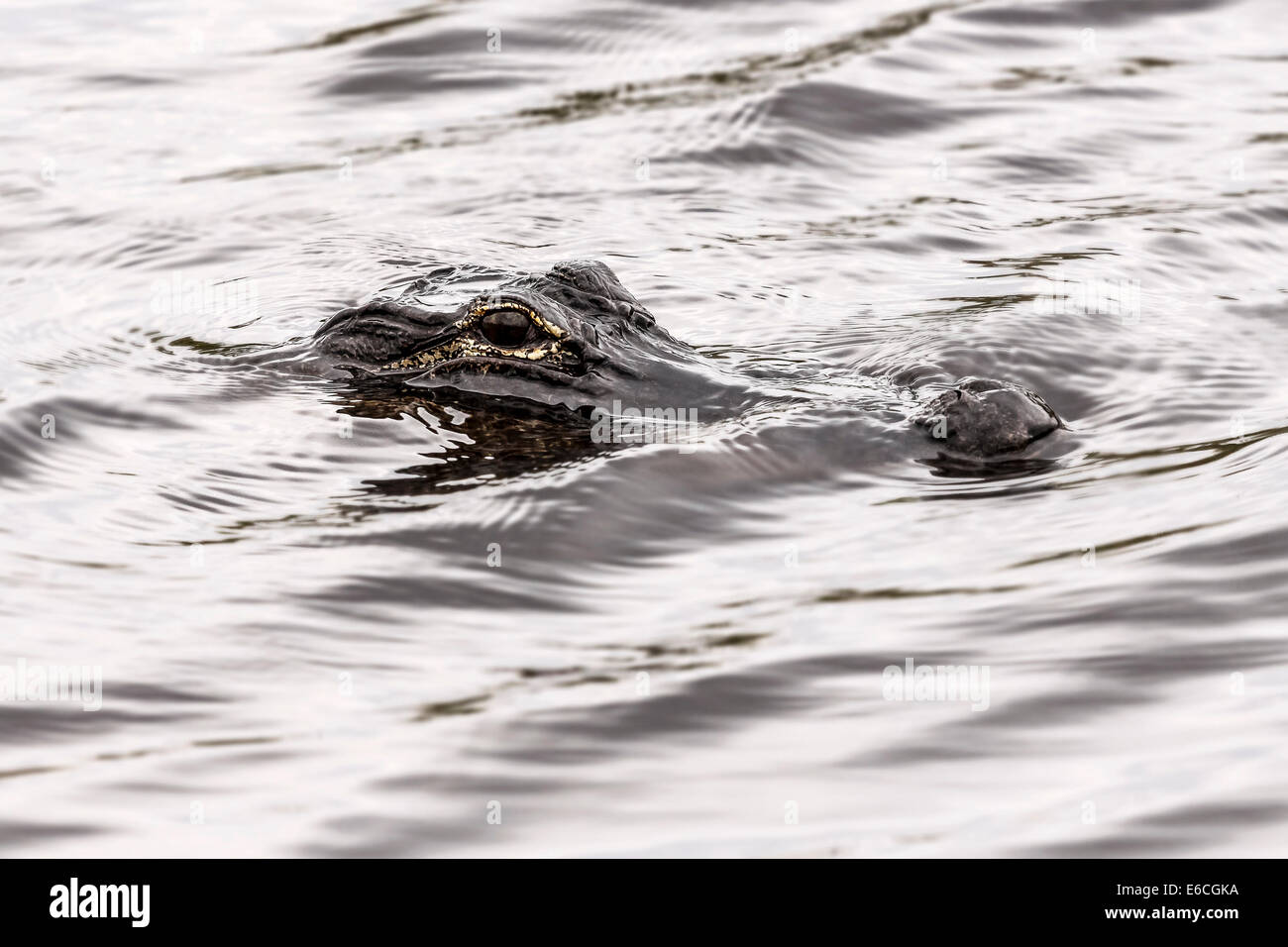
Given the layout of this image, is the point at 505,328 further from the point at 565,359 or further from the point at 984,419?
the point at 984,419

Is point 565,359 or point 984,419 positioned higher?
point 565,359

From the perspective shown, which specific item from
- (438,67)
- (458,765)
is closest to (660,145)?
(438,67)

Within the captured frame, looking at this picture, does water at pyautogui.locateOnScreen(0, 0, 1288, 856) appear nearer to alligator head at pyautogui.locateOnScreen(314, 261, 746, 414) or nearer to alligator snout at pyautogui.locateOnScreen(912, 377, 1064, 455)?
alligator snout at pyautogui.locateOnScreen(912, 377, 1064, 455)

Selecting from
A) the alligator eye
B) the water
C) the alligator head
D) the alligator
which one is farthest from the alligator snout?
the alligator eye

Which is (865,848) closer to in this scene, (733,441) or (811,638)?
(811,638)

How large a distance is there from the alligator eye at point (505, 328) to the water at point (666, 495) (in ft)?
1.28

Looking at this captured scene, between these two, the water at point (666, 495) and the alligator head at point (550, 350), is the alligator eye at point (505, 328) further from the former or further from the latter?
the water at point (666, 495)

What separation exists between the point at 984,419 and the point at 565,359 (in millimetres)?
1698

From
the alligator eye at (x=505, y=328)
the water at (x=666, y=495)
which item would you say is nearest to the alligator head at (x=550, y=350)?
the alligator eye at (x=505, y=328)

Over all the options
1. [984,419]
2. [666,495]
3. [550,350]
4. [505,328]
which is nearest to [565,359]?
[550,350]

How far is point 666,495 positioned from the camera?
6.49 m

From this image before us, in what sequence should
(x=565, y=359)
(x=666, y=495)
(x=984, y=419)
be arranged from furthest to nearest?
(x=565, y=359) < (x=984, y=419) < (x=666, y=495)

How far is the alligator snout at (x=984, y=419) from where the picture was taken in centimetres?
666

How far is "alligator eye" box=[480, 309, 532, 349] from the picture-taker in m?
7.24
